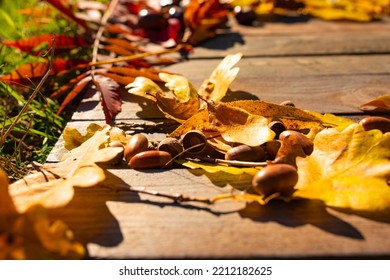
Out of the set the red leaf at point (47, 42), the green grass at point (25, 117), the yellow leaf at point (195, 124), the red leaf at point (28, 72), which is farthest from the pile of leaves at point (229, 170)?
the red leaf at point (47, 42)

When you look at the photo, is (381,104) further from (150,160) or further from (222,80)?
(150,160)

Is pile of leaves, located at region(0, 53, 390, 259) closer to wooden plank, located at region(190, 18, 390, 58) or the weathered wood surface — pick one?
the weathered wood surface

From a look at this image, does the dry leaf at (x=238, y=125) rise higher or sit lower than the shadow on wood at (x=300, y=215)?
higher

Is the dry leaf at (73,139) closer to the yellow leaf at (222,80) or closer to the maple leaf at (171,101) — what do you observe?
the maple leaf at (171,101)

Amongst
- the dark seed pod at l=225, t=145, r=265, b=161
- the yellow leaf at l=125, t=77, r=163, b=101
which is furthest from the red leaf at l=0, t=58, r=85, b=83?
the dark seed pod at l=225, t=145, r=265, b=161

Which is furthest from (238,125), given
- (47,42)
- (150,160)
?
(47,42)

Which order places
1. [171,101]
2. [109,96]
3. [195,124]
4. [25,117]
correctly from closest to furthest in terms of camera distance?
[195,124]
[171,101]
[109,96]
[25,117]
